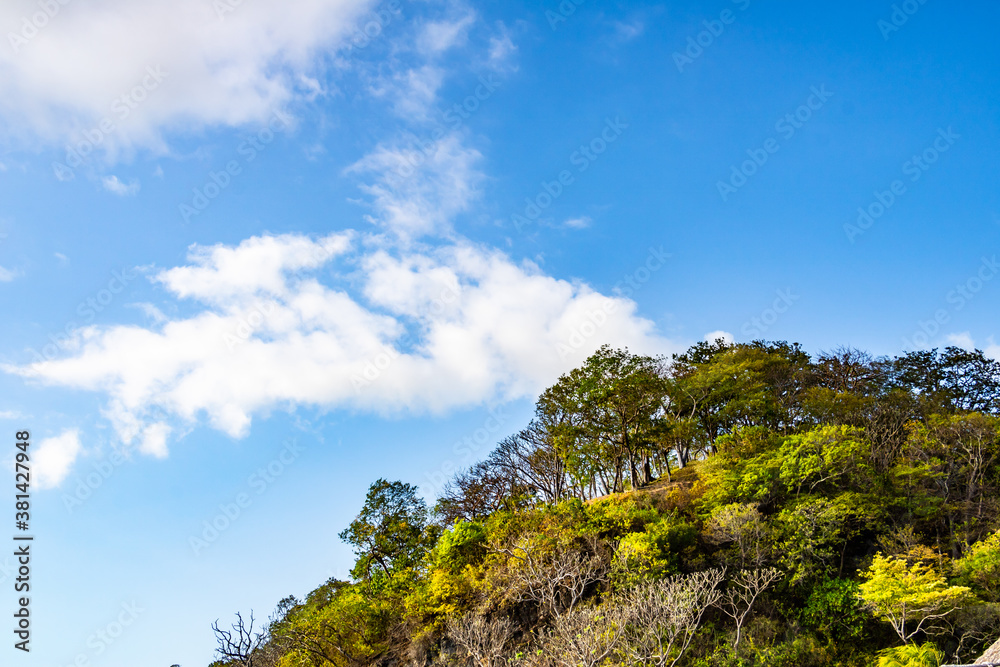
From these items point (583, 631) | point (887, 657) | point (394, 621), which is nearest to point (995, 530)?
point (887, 657)

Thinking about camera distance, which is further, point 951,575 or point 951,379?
point 951,379

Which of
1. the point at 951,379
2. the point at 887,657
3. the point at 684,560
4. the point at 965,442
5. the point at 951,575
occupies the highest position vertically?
the point at 951,379

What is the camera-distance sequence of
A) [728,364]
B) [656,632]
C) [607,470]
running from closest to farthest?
[656,632] → [728,364] → [607,470]

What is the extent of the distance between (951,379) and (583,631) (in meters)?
30.8

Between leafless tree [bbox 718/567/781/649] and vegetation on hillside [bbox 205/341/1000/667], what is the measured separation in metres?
0.16

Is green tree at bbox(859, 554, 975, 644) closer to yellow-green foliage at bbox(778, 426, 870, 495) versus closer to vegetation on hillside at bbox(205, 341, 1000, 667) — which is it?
vegetation on hillside at bbox(205, 341, 1000, 667)

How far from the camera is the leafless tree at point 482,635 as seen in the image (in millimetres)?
20625

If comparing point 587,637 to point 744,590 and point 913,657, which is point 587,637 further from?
point 913,657

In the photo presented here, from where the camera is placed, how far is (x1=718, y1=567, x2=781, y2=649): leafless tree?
21391 millimetres

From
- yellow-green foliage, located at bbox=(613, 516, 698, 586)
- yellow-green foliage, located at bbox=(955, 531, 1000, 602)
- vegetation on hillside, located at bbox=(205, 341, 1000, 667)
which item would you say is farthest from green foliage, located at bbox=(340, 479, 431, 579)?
yellow-green foliage, located at bbox=(955, 531, 1000, 602)

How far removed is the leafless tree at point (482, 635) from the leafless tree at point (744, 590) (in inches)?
317

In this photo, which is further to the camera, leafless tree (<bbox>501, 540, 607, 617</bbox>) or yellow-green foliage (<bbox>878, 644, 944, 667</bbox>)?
leafless tree (<bbox>501, 540, 607, 617</bbox>)

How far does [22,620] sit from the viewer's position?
17422 millimetres

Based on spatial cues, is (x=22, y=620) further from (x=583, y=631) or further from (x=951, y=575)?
(x=951, y=575)
